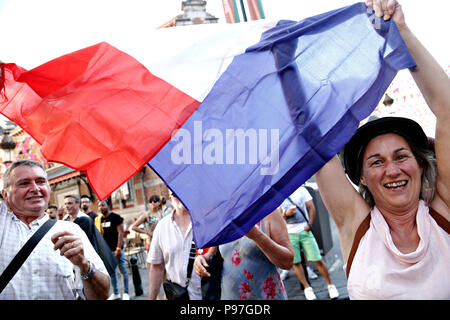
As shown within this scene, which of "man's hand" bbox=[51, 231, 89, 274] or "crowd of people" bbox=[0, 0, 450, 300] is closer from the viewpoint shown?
"crowd of people" bbox=[0, 0, 450, 300]

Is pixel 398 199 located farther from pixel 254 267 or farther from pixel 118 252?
pixel 118 252

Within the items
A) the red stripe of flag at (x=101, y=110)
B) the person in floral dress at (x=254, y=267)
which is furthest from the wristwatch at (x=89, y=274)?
the person in floral dress at (x=254, y=267)

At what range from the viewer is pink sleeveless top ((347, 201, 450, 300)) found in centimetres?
174

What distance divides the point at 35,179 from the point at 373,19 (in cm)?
241

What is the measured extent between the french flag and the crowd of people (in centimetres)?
16

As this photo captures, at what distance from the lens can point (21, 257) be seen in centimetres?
234

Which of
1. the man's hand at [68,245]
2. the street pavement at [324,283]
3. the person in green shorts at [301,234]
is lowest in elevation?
the street pavement at [324,283]

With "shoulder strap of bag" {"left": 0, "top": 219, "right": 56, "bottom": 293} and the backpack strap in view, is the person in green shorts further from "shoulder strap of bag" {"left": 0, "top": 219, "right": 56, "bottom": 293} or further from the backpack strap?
"shoulder strap of bag" {"left": 0, "top": 219, "right": 56, "bottom": 293}

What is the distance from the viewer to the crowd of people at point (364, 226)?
1812 millimetres

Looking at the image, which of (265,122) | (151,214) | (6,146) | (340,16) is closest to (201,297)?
(265,122)

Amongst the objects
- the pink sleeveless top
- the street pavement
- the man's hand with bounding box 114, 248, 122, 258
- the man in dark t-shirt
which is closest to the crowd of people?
the pink sleeveless top

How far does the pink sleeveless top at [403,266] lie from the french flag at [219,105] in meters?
0.49

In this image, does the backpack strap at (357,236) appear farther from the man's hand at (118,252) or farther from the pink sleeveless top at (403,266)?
the man's hand at (118,252)

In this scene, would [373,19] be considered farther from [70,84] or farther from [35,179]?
[35,179]
